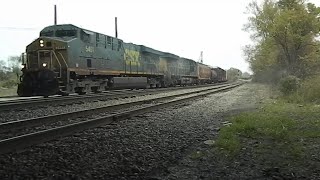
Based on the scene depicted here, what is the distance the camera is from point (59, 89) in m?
16.6

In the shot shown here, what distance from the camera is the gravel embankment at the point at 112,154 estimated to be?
4305mm

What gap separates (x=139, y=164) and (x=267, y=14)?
32802mm

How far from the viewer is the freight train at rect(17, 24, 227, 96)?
16.9m

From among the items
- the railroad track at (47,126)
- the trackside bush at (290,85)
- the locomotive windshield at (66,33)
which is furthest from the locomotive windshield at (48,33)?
the trackside bush at (290,85)

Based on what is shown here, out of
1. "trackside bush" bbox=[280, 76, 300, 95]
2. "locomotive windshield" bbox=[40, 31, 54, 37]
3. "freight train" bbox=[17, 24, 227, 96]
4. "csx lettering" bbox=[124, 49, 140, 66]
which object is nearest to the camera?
"freight train" bbox=[17, 24, 227, 96]

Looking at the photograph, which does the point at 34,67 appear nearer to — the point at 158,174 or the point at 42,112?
the point at 42,112

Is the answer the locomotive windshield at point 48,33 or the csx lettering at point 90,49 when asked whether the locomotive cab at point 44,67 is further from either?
the csx lettering at point 90,49

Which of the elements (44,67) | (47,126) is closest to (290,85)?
(44,67)

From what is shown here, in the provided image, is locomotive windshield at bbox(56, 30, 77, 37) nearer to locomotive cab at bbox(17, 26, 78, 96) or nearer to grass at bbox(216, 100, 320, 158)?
locomotive cab at bbox(17, 26, 78, 96)

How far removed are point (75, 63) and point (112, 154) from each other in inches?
508

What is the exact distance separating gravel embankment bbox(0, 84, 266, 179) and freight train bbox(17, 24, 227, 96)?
960cm

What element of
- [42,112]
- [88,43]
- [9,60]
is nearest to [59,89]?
[88,43]

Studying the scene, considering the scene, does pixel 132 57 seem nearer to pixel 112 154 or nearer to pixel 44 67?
pixel 44 67

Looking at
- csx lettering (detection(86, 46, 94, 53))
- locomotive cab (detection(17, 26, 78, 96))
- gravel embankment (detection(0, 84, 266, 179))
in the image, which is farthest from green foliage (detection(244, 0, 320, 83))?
gravel embankment (detection(0, 84, 266, 179))
